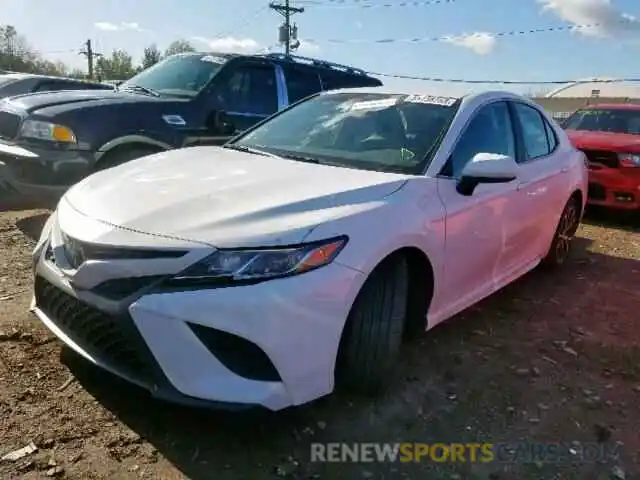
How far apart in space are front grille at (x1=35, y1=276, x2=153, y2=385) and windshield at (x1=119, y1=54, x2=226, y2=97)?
12.5 feet

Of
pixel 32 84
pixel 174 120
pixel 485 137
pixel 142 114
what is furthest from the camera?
pixel 32 84

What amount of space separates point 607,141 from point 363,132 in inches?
220

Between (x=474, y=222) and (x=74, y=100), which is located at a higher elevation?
(x=74, y=100)

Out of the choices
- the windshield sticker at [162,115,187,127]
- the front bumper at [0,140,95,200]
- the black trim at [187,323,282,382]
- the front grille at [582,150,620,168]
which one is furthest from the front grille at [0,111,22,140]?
the front grille at [582,150,620,168]

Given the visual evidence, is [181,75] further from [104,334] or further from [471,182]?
[104,334]

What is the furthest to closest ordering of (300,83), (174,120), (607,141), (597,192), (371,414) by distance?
(607,141), (597,192), (300,83), (174,120), (371,414)

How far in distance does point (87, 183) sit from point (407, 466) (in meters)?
2.08

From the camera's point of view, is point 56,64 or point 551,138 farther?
point 56,64

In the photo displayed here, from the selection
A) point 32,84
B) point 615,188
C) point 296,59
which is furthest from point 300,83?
point 32,84

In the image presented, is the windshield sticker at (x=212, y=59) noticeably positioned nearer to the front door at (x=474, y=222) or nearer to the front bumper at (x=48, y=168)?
the front bumper at (x=48, y=168)

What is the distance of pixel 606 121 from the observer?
9.20 metres

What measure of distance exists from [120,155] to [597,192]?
589 cm

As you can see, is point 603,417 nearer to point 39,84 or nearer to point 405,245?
point 405,245

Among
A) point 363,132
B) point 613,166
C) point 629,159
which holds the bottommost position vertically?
point 613,166
